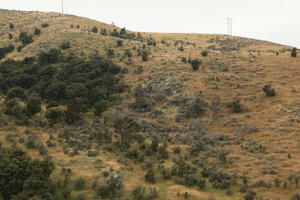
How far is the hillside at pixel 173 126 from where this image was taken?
2220 cm

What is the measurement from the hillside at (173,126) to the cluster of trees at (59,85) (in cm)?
29

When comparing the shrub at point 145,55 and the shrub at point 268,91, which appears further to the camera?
the shrub at point 145,55

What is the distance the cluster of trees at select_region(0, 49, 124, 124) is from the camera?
32.8m

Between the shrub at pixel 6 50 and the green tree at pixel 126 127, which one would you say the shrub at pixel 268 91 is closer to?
the green tree at pixel 126 127

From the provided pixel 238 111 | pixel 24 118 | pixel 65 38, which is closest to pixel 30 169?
pixel 24 118

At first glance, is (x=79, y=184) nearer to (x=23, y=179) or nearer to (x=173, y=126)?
(x=23, y=179)

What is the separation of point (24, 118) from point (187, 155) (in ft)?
59.8

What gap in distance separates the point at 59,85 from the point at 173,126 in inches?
689

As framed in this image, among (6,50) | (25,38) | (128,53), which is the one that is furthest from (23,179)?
(25,38)

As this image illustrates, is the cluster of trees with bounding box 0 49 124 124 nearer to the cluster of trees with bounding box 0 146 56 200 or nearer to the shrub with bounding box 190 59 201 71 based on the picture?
the cluster of trees with bounding box 0 146 56 200

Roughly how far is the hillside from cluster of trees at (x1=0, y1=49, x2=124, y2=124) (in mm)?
293

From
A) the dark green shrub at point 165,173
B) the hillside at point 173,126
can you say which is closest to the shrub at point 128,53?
the hillside at point 173,126

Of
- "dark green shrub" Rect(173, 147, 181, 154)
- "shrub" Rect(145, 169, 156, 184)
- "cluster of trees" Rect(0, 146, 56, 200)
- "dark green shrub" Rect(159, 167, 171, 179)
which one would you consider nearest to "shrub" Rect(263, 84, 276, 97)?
"dark green shrub" Rect(173, 147, 181, 154)

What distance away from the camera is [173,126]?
33.3 m
